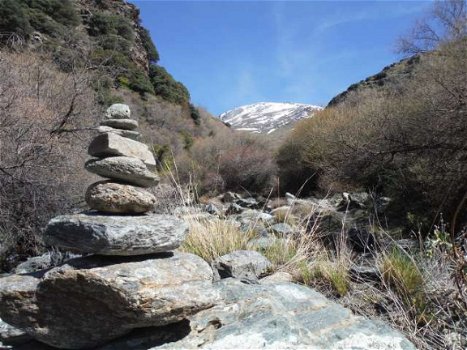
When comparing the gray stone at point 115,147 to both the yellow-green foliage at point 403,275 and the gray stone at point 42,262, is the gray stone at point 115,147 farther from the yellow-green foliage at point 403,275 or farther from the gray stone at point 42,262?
the gray stone at point 42,262

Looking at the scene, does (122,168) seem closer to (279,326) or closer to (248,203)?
(279,326)

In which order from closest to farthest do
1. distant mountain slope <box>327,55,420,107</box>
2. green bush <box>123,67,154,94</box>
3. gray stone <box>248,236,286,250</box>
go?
gray stone <box>248,236,286,250</box> < distant mountain slope <box>327,55,420,107</box> < green bush <box>123,67,154,94</box>

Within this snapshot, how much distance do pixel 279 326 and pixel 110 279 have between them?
4.03ft

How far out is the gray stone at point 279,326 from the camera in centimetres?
274

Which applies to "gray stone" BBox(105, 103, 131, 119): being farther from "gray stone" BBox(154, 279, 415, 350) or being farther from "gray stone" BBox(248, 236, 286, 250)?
"gray stone" BBox(248, 236, 286, 250)

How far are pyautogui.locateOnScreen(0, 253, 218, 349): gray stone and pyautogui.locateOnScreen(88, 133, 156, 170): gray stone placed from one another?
890mm

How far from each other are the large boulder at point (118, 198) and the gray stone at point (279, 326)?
1002mm

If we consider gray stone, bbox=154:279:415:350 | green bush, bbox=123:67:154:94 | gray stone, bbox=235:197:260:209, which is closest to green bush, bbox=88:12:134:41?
green bush, bbox=123:67:154:94

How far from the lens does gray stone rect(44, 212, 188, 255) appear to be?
286cm

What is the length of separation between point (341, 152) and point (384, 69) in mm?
26588

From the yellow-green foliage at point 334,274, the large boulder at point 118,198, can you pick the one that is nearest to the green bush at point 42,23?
the large boulder at point 118,198

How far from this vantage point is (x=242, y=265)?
4.48 meters

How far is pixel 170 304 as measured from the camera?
2707 mm

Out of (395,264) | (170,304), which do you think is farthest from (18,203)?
(395,264)
